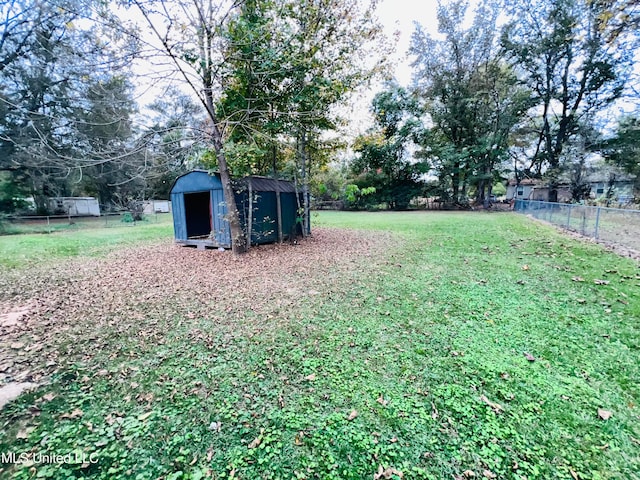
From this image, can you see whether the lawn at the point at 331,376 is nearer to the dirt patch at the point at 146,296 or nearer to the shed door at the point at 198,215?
the dirt patch at the point at 146,296

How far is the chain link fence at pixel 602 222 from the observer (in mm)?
6398

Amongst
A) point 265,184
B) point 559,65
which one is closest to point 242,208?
point 265,184

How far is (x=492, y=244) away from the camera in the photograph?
8.08 metres

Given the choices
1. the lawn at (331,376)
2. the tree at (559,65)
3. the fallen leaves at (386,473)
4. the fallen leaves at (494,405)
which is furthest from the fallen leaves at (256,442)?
the tree at (559,65)

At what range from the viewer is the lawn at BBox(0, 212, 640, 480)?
1.79m

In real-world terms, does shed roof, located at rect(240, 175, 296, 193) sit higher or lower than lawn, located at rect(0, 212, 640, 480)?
higher

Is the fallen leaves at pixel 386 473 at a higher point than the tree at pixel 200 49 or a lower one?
lower

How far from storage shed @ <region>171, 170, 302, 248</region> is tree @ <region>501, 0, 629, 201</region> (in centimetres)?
2033

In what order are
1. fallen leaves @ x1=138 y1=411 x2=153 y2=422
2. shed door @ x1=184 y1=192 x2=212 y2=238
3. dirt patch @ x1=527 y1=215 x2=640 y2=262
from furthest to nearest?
1. shed door @ x1=184 y1=192 x2=212 y2=238
2. dirt patch @ x1=527 y1=215 x2=640 y2=262
3. fallen leaves @ x1=138 y1=411 x2=153 y2=422

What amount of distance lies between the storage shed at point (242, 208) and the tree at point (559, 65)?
20333 millimetres

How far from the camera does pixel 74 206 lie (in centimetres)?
2403

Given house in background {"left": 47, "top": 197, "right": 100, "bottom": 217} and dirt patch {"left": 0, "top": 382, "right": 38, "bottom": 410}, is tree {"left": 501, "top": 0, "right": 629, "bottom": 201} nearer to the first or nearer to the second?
dirt patch {"left": 0, "top": 382, "right": 38, "bottom": 410}

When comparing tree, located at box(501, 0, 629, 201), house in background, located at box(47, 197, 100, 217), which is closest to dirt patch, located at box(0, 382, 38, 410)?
tree, located at box(501, 0, 629, 201)

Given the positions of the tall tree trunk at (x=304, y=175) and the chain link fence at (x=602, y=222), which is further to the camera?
the tall tree trunk at (x=304, y=175)
